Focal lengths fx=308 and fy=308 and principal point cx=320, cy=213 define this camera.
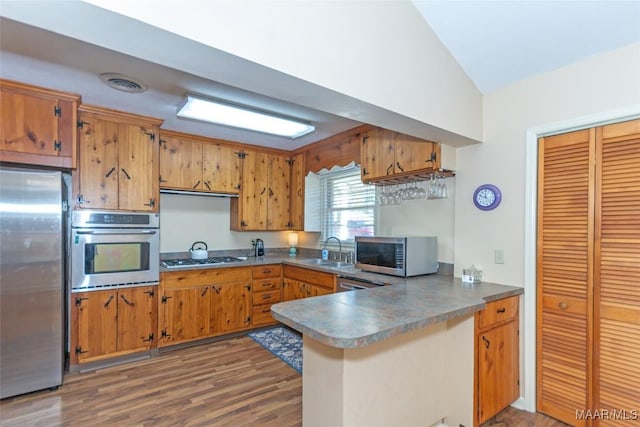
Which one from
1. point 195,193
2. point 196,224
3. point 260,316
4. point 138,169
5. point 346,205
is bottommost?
point 260,316

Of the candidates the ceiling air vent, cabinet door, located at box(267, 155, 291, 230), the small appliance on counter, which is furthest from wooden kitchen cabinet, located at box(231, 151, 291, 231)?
the ceiling air vent

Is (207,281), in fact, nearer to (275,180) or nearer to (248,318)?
(248,318)

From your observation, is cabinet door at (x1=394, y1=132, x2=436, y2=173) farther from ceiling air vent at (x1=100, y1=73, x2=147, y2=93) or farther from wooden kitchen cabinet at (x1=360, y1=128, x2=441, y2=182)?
ceiling air vent at (x1=100, y1=73, x2=147, y2=93)

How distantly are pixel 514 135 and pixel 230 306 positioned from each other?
3310 mm

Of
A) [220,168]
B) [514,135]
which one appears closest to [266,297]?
[220,168]

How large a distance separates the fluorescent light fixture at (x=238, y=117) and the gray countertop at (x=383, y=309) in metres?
1.70

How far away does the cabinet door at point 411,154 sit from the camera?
2576 mm

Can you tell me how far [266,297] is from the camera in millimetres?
3918

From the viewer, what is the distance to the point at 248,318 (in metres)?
3.76

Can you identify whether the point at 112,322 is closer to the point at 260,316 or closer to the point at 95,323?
the point at 95,323

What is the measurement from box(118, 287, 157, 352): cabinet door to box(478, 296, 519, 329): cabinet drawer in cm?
303

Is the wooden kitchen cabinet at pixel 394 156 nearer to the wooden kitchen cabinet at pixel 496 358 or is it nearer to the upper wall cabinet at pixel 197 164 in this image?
the wooden kitchen cabinet at pixel 496 358

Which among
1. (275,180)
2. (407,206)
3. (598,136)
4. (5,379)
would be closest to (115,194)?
(5,379)

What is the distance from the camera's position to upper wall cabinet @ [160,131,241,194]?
3.53m
